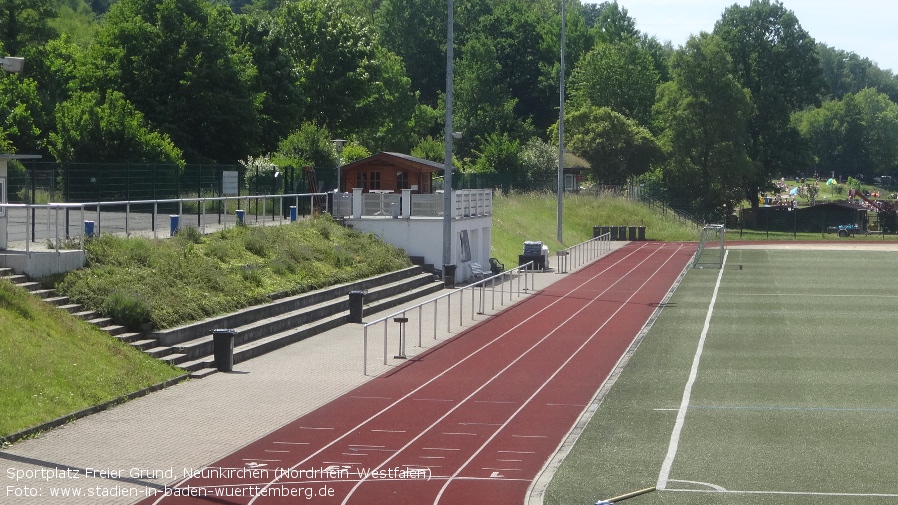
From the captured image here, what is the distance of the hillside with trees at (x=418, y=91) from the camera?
5138 cm

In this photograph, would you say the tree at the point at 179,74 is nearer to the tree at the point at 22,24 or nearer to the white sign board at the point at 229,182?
the white sign board at the point at 229,182

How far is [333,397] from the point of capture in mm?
21062

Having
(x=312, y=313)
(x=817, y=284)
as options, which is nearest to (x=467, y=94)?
(x=817, y=284)

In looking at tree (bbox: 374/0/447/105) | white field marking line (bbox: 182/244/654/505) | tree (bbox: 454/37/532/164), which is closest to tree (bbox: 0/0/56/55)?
tree (bbox: 454/37/532/164)

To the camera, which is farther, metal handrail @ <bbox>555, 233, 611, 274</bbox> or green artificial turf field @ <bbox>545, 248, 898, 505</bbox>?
metal handrail @ <bbox>555, 233, 611, 274</bbox>

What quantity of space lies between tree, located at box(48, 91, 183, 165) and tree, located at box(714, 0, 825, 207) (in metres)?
65.1

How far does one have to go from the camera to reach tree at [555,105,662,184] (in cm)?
8562

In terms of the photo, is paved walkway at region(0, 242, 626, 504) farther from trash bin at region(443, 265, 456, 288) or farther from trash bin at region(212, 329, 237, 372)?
trash bin at region(443, 265, 456, 288)

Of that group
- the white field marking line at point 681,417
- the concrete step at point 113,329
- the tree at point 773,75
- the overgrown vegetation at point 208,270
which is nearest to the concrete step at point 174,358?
the overgrown vegetation at point 208,270

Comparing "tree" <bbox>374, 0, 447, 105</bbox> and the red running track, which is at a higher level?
"tree" <bbox>374, 0, 447, 105</bbox>

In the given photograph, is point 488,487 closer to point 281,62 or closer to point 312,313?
point 312,313

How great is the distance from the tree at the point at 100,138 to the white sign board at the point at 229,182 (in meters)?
4.47

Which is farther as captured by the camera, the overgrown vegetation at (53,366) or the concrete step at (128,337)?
the concrete step at (128,337)

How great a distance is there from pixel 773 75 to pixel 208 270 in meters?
80.4
